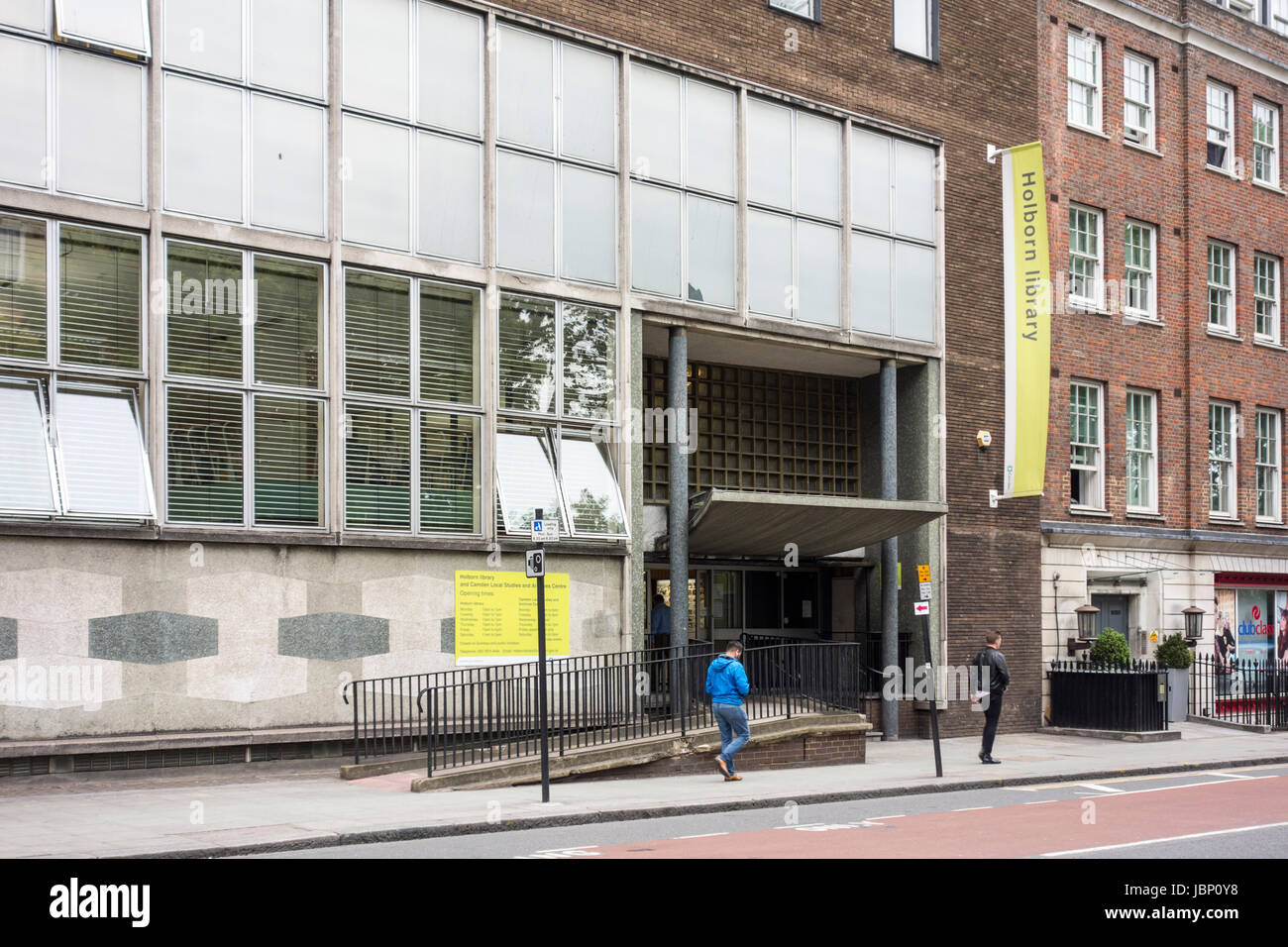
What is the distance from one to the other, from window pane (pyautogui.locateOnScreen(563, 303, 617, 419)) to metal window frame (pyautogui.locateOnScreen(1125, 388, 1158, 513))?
43.5 feet

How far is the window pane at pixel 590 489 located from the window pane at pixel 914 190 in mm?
7814

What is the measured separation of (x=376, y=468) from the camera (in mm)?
18516

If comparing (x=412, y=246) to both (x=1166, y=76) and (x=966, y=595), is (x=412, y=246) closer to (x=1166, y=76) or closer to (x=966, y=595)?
(x=966, y=595)

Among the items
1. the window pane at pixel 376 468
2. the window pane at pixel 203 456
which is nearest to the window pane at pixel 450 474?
the window pane at pixel 376 468

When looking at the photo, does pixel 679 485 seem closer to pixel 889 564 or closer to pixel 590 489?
pixel 590 489

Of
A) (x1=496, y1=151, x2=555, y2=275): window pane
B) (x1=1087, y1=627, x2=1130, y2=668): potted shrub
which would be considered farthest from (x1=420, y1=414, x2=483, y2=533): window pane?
(x1=1087, y1=627, x2=1130, y2=668): potted shrub

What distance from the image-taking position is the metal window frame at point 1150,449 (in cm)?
2959

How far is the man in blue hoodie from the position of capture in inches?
693

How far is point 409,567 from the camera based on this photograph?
1850cm

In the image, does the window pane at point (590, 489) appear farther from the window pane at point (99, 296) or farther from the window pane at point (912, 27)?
the window pane at point (912, 27)

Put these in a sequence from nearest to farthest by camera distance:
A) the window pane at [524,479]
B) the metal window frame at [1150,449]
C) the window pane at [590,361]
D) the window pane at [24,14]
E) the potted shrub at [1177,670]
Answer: the window pane at [24,14]
the window pane at [524,479]
the window pane at [590,361]
the potted shrub at [1177,670]
the metal window frame at [1150,449]

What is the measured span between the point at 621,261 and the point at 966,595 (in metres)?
9.10

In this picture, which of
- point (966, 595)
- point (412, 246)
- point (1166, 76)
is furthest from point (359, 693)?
point (1166, 76)

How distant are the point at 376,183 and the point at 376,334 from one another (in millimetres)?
1948
